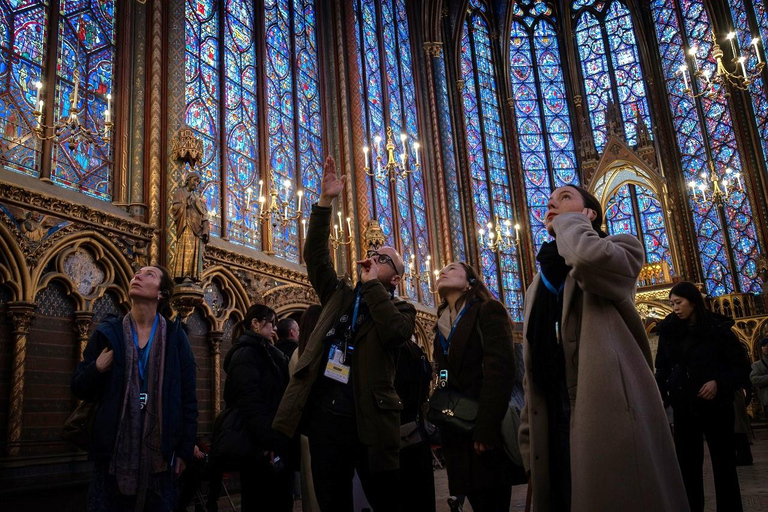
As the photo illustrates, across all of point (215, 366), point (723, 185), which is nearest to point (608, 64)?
point (723, 185)

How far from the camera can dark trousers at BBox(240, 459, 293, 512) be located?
371cm

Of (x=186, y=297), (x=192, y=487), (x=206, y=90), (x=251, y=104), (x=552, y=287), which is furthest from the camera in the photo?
(x=251, y=104)

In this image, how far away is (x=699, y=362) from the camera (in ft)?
11.6

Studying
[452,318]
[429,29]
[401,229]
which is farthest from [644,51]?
[452,318]

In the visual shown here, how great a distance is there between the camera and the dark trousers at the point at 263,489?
371 cm

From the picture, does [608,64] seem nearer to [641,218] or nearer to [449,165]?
[641,218]

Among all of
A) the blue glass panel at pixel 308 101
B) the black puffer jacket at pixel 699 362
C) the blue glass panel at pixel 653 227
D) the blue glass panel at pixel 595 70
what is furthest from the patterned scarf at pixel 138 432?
the blue glass panel at pixel 595 70

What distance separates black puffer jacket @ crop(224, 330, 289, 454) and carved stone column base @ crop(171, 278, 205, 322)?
3.53m

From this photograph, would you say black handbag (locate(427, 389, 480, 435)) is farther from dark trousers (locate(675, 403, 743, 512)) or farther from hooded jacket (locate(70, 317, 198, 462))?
dark trousers (locate(675, 403, 743, 512))

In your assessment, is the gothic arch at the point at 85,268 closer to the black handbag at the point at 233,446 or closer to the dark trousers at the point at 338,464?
the black handbag at the point at 233,446

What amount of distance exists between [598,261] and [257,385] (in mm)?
2251

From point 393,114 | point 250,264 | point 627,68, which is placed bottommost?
point 250,264

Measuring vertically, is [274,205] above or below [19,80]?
below

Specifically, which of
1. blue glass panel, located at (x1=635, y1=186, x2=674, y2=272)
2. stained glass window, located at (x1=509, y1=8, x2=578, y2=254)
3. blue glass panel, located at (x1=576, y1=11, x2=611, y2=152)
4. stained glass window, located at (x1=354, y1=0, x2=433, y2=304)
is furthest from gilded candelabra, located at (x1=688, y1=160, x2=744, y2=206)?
stained glass window, located at (x1=354, y1=0, x2=433, y2=304)
